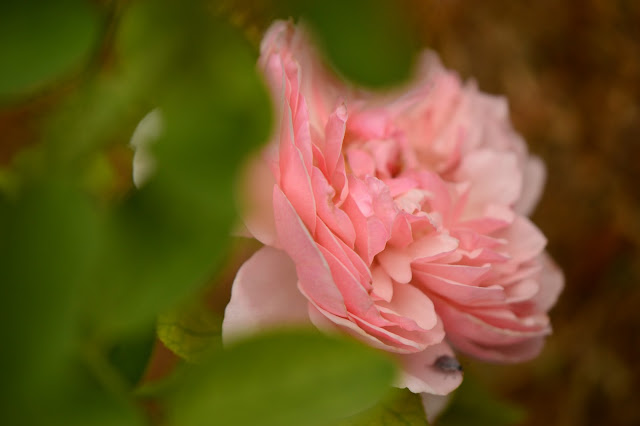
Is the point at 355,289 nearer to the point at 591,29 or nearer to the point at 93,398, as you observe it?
the point at 93,398

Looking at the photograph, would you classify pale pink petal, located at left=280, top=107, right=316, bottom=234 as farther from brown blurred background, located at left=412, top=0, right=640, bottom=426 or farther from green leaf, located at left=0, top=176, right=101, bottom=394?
brown blurred background, located at left=412, top=0, right=640, bottom=426

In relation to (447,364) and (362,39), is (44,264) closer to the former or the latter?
(362,39)

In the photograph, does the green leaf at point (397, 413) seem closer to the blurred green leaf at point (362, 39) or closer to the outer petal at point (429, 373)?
the outer petal at point (429, 373)

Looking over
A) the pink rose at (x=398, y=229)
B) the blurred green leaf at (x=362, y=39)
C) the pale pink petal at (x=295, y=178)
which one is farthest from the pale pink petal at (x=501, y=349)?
the blurred green leaf at (x=362, y=39)

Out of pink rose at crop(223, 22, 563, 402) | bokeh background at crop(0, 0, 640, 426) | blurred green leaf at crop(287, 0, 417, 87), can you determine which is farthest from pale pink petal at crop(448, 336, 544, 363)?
bokeh background at crop(0, 0, 640, 426)

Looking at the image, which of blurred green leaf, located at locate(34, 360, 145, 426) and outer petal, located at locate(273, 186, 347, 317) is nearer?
blurred green leaf, located at locate(34, 360, 145, 426)

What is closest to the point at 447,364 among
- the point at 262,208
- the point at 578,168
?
the point at 262,208
